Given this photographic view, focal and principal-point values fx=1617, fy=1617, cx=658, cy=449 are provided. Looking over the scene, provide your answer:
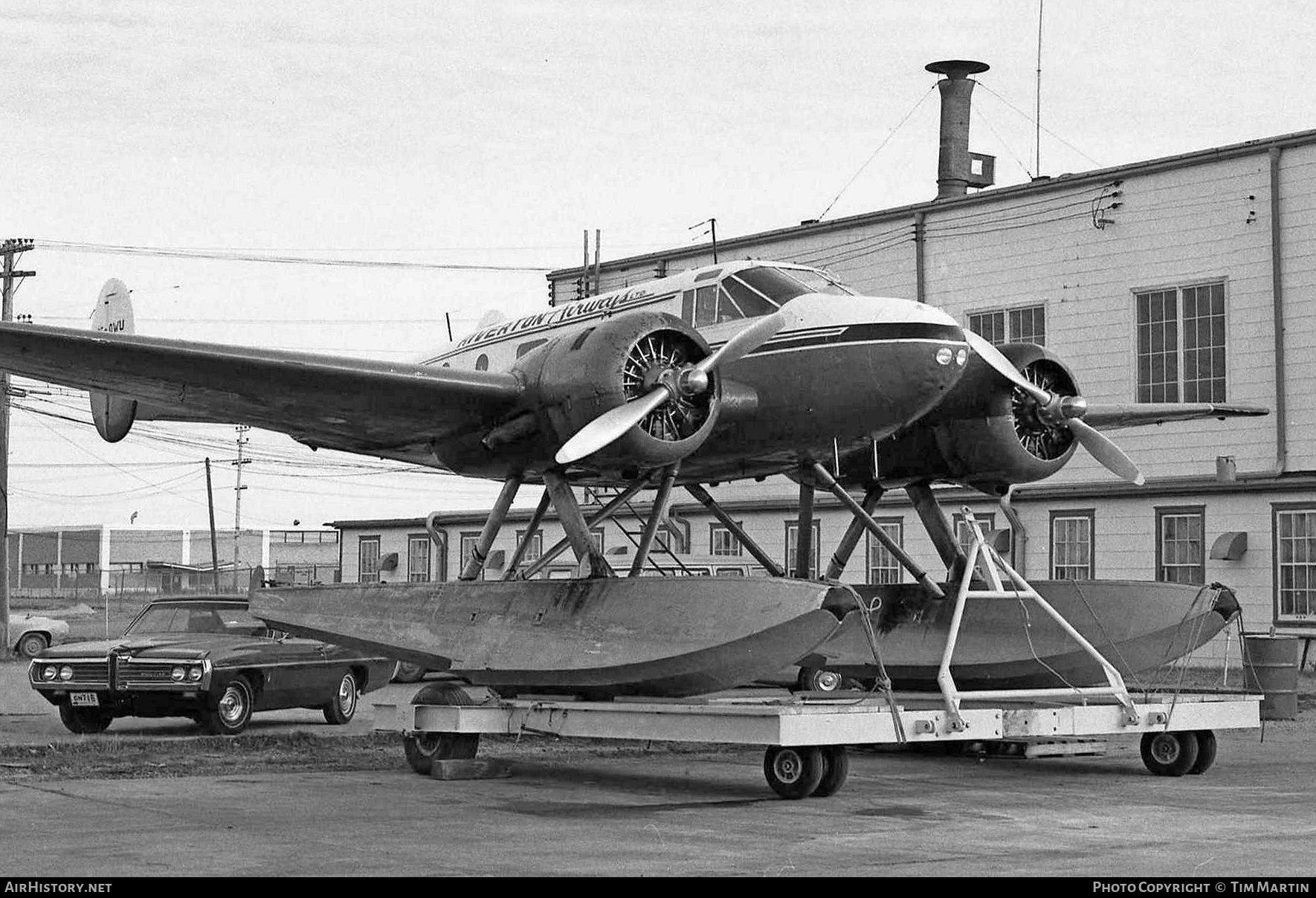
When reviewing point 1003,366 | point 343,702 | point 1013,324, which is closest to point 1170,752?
point 1003,366

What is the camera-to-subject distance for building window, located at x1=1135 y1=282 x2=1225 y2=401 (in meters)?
29.6

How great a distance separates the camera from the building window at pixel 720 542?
1393 inches

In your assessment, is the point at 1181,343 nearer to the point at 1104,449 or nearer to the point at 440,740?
the point at 1104,449

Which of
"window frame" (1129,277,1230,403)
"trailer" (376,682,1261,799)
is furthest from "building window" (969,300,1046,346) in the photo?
"trailer" (376,682,1261,799)

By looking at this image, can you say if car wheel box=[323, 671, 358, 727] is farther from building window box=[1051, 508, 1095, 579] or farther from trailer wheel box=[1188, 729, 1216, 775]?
building window box=[1051, 508, 1095, 579]

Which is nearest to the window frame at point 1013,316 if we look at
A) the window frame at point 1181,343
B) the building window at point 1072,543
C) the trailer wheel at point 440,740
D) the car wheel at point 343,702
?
the window frame at point 1181,343

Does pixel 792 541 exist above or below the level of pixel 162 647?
above

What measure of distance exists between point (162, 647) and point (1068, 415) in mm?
9570

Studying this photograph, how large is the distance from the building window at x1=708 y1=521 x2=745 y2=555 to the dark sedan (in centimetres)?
1734

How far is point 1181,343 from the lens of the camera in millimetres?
30203

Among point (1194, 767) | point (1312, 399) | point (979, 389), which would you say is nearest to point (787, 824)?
point (1194, 767)

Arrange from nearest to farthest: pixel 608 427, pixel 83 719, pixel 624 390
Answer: pixel 608 427, pixel 624 390, pixel 83 719

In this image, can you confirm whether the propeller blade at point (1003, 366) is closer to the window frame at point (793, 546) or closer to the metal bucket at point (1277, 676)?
the metal bucket at point (1277, 676)

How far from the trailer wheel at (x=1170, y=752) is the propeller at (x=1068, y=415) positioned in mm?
2530
